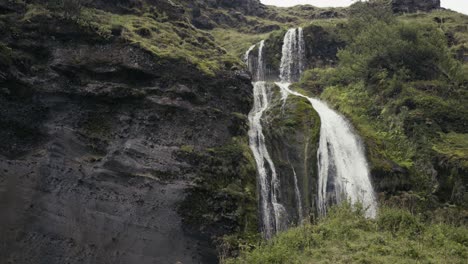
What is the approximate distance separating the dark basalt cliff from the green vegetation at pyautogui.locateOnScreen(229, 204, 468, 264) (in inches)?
125

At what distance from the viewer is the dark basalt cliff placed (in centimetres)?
1436

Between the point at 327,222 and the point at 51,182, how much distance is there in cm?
1144

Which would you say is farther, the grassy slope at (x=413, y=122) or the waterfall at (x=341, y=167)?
the grassy slope at (x=413, y=122)

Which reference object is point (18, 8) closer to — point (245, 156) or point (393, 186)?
point (245, 156)

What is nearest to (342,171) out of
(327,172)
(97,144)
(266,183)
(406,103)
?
(327,172)

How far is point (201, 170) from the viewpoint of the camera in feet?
56.7

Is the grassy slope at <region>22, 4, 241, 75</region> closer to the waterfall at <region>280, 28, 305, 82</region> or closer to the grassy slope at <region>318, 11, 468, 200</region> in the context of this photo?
the grassy slope at <region>318, 11, 468, 200</region>

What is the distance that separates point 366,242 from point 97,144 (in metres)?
11.8

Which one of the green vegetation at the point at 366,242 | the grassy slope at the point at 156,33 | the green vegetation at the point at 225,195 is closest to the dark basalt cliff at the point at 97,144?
the green vegetation at the point at 225,195

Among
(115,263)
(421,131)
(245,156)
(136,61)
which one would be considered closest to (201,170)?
(245,156)

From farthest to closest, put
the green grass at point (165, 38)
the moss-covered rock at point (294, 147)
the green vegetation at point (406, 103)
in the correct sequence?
1. the green vegetation at point (406, 103)
2. the green grass at point (165, 38)
3. the moss-covered rock at point (294, 147)

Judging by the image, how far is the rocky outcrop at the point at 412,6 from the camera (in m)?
62.7

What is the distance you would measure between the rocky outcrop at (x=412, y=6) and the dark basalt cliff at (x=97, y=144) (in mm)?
53760

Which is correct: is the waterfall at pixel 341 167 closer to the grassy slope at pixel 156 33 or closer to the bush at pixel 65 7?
the grassy slope at pixel 156 33
